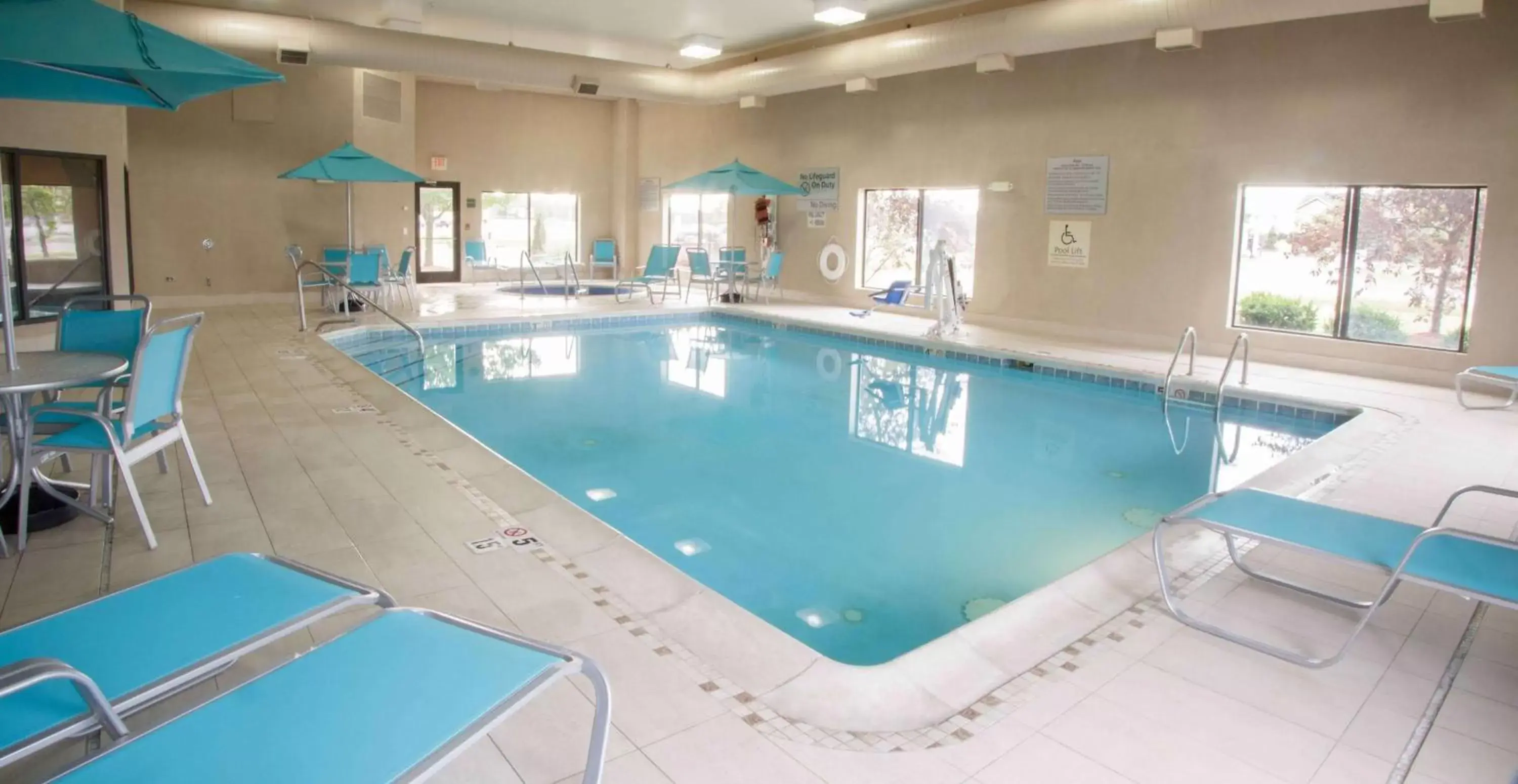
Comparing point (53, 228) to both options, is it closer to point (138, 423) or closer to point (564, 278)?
point (138, 423)

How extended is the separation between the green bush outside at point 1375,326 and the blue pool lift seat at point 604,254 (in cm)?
1049

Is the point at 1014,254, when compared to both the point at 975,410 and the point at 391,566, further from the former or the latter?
the point at 391,566

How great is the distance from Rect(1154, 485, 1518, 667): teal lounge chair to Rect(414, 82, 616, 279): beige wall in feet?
43.2

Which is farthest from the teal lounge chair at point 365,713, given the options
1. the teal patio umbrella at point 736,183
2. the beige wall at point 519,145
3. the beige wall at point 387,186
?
the beige wall at point 519,145

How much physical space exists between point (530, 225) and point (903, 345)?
8.24m

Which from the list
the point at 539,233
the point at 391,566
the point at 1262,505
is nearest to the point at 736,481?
the point at 391,566

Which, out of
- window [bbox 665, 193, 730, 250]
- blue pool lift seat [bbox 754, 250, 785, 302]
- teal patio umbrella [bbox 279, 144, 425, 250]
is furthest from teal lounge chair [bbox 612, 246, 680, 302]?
teal patio umbrella [bbox 279, 144, 425, 250]

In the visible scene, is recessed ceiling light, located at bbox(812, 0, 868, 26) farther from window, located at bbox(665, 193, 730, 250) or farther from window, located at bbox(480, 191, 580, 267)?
window, located at bbox(480, 191, 580, 267)

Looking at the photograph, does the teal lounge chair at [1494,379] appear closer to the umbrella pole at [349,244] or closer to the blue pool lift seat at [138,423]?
the blue pool lift seat at [138,423]

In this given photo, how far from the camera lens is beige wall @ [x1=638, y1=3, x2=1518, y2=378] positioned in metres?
6.73

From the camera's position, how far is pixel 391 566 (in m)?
3.01

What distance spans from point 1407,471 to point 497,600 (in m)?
4.40

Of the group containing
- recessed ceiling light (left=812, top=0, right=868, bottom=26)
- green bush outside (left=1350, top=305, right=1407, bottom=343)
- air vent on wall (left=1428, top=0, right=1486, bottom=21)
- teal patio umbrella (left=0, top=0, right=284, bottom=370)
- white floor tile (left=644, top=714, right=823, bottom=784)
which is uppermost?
Answer: recessed ceiling light (left=812, top=0, right=868, bottom=26)

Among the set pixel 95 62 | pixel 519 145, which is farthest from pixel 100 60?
pixel 519 145
